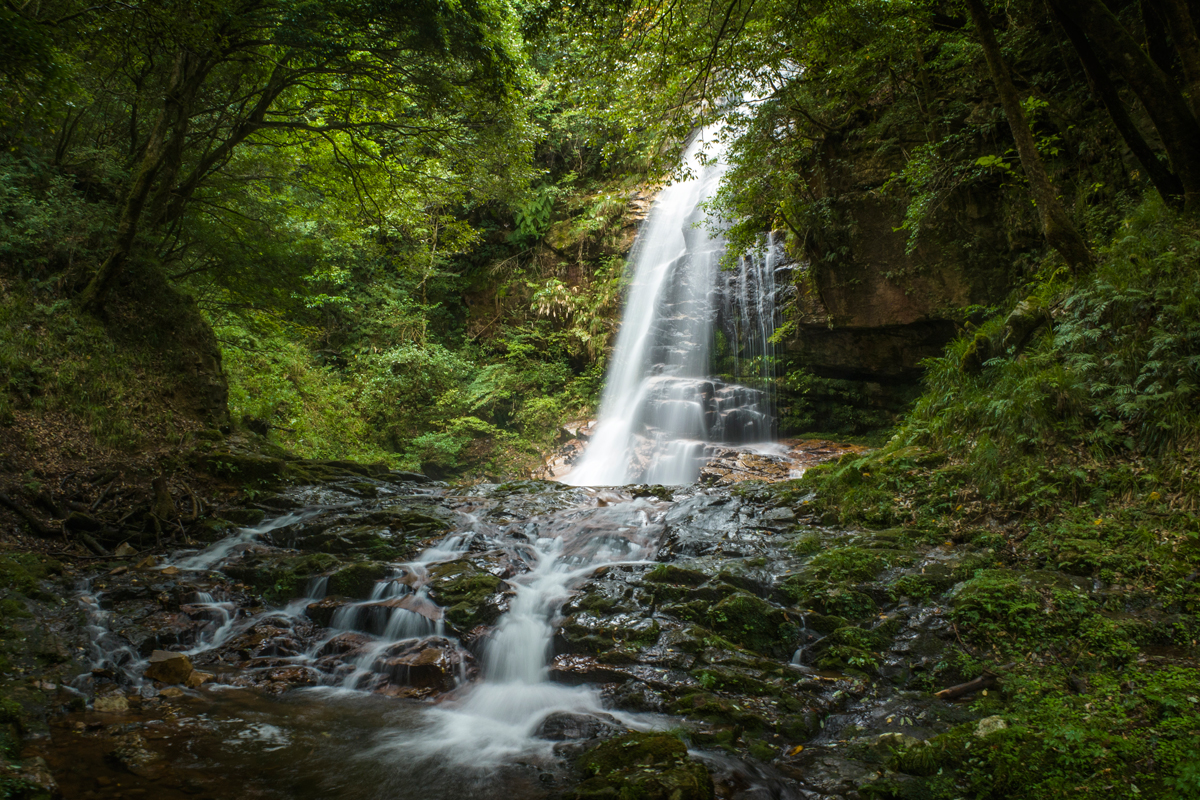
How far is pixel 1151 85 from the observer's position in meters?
5.18

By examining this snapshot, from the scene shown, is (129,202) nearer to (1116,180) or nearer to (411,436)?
(411,436)

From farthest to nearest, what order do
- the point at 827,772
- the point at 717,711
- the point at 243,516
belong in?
the point at 243,516 → the point at 717,711 → the point at 827,772

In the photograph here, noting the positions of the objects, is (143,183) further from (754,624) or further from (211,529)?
(754,624)

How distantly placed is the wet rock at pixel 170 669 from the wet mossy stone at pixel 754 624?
4.25m

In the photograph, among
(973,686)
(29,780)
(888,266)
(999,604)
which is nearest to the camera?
(29,780)

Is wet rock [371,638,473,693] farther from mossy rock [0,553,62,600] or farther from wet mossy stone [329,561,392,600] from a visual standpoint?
mossy rock [0,553,62,600]

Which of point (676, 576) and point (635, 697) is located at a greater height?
point (676, 576)

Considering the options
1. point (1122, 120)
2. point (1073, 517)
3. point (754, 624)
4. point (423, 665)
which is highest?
point (1122, 120)

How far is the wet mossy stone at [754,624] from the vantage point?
439cm

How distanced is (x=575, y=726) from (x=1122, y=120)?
7902 millimetres

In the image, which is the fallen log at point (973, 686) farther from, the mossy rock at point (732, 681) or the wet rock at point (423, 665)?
the wet rock at point (423, 665)

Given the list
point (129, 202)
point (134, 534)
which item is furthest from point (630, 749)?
point (129, 202)

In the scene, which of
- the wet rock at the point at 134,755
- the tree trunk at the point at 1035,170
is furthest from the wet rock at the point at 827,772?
the tree trunk at the point at 1035,170

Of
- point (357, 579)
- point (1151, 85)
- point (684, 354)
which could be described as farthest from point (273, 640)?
point (684, 354)
